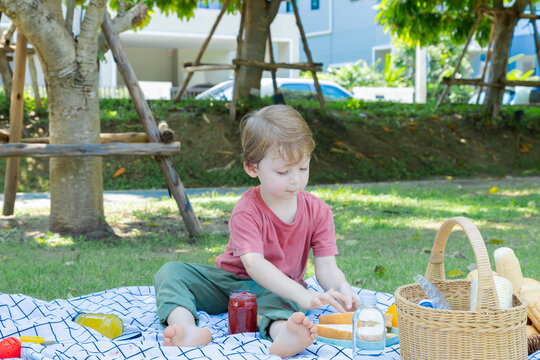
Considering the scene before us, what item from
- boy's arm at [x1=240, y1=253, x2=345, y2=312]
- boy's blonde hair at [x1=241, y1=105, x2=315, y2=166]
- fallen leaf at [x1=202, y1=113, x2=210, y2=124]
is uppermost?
boy's blonde hair at [x1=241, y1=105, x2=315, y2=166]

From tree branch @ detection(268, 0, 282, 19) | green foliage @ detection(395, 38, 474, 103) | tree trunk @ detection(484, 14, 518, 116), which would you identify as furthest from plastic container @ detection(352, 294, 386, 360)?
green foliage @ detection(395, 38, 474, 103)

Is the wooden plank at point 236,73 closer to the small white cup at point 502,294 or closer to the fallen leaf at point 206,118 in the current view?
the fallen leaf at point 206,118

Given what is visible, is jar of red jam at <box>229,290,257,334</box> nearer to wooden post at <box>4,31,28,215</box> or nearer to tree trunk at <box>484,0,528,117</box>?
wooden post at <box>4,31,28,215</box>

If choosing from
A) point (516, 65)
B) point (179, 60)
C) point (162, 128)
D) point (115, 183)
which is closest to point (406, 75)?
point (516, 65)

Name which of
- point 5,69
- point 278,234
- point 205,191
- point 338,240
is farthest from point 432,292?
point 5,69

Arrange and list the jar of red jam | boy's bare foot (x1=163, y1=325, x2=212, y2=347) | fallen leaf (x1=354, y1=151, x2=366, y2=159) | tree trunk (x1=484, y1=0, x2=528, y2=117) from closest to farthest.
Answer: boy's bare foot (x1=163, y1=325, x2=212, y2=347) → the jar of red jam → fallen leaf (x1=354, y1=151, x2=366, y2=159) → tree trunk (x1=484, y1=0, x2=528, y2=117)

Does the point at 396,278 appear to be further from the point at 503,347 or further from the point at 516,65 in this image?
the point at 516,65

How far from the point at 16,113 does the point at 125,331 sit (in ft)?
12.6

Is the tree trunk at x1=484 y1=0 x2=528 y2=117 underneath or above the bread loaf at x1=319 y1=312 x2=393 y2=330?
above

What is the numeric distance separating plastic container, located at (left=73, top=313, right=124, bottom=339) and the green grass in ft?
2.69

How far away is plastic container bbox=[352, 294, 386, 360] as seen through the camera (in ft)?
7.86

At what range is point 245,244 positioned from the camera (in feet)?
9.20

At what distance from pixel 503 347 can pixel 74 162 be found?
13.3 ft

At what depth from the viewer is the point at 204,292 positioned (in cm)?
306
